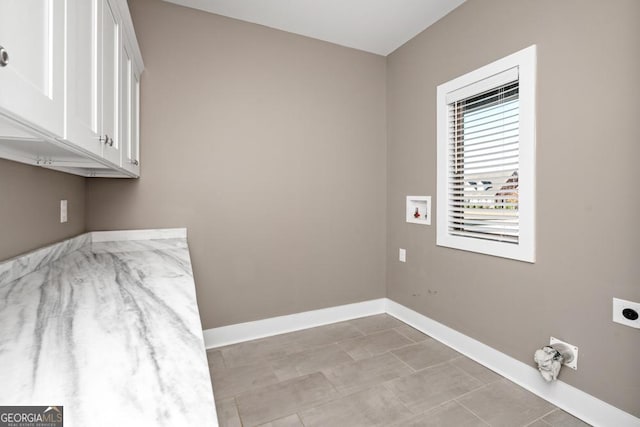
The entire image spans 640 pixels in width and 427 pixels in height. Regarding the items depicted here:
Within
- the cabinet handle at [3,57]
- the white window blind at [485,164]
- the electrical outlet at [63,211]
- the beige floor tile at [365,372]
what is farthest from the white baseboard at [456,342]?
the cabinet handle at [3,57]

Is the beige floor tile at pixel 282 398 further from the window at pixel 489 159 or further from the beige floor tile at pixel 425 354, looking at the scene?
the window at pixel 489 159

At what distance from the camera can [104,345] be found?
0.77 m

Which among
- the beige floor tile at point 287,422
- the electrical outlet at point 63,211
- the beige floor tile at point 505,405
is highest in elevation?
the electrical outlet at point 63,211

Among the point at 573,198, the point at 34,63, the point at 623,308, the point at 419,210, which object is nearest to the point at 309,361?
the point at 419,210

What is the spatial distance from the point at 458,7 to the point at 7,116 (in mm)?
2774

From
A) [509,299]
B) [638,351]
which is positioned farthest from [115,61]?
[638,351]

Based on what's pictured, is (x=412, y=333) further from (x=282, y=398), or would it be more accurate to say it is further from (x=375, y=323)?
(x=282, y=398)

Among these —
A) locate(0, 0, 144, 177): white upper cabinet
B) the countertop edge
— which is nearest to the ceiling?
locate(0, 0, 144, 177): white upper cabinet

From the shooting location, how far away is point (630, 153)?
146 centimetres

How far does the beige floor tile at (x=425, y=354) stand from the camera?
2.21 m

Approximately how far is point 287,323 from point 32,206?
76.8 inches

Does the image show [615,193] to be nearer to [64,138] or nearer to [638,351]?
[638,351]

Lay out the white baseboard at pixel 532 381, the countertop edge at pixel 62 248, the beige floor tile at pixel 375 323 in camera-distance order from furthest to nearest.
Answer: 1. the beige floor tile at pixel 375 323
2. the white baseboard at pixel 532 381
3. the countertop edge at pixel 62 248

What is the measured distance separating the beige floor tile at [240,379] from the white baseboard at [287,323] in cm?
38
